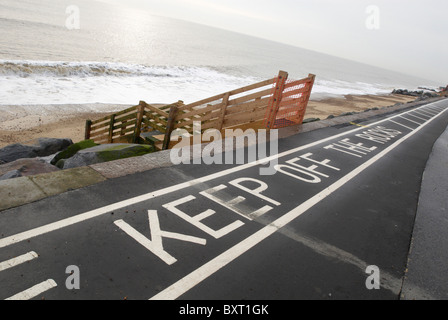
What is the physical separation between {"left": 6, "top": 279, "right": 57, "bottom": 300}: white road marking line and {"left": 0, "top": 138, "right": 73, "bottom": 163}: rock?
824 centimetres

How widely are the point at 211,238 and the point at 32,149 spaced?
921 cm

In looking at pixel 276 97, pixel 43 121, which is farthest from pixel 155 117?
pixel 43 121

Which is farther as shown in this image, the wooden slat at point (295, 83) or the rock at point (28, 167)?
the wooden slat at point (295, 83)

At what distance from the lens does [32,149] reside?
1028cm

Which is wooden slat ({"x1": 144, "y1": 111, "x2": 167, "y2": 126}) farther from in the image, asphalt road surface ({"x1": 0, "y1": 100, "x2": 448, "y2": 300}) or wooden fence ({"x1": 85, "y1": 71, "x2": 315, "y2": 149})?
asphalt road surface ({"x1": 0, "y1": 100, "x2": 448, "y2": 300})

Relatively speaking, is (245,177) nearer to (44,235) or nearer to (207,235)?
(207,235)

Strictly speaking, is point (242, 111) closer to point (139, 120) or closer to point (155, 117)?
point (155, 117)

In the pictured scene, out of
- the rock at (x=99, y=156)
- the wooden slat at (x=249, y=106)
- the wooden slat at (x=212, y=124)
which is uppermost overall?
the wooden slat at (x=249, y=106)

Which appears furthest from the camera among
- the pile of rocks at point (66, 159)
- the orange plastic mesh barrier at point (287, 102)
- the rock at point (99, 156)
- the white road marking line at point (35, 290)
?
the orange plastic mesh barrier at point (287, 102)

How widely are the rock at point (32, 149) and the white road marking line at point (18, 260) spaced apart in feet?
25.4

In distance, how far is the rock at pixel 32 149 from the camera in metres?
9.45

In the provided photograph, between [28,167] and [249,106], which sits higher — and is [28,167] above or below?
below

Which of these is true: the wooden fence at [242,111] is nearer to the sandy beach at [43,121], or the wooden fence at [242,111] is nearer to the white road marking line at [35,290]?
the white road marking line at [35,290]

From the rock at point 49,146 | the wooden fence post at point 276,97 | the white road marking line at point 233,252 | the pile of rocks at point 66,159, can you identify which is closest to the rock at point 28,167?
the pile of rocks at point 66,159
